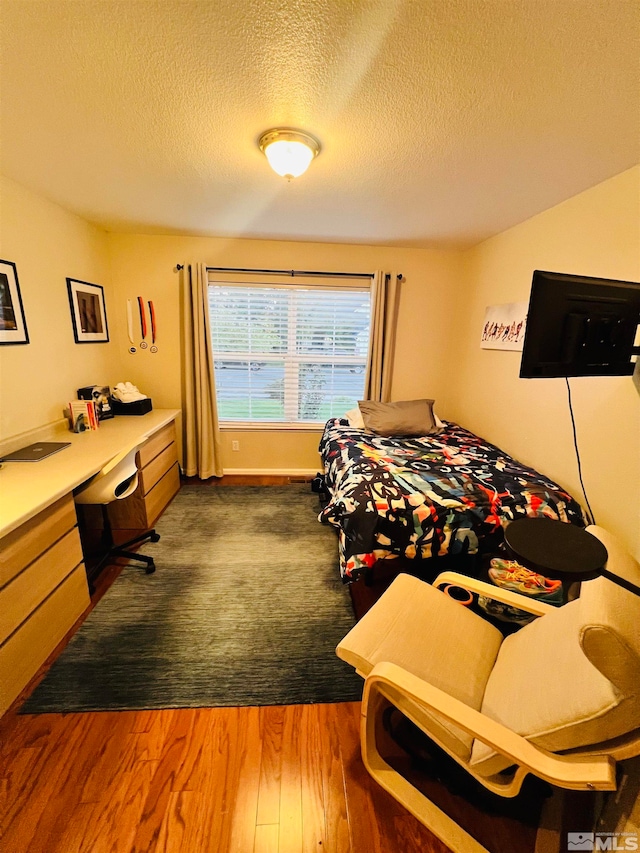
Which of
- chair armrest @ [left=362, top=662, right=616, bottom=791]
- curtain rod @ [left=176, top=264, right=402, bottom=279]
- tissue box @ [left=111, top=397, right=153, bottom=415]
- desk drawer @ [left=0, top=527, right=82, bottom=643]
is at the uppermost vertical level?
curtain rod @ [left=176, top=264, right=402, bottom=279]

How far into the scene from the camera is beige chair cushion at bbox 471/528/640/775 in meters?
0.73

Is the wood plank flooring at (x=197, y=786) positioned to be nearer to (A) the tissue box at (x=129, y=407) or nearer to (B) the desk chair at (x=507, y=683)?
(B) the desk chair at (x=507, y=683)

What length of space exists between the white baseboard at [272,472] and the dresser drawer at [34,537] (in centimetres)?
203

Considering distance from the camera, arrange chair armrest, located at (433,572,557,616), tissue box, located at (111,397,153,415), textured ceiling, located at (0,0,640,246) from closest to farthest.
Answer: textured ceiling, located at (0,0,640,246), chair armrest, located at (433,572,557,616), tissue box, located at (111,397,153,415)

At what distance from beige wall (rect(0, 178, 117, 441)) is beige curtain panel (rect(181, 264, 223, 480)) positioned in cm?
79

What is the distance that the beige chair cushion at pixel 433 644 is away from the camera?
1.12 meters

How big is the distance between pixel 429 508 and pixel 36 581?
1.94 m

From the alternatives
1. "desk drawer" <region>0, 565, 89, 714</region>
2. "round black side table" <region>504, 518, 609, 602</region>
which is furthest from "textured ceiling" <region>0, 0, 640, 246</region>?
"desk drawer" <region>0, 565, 89, 714</region>

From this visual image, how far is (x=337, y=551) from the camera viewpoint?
2504mm

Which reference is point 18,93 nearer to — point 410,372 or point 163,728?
point 163,728

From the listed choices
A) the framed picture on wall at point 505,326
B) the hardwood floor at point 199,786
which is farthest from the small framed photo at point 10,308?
the framed picture on wall at point 505,326

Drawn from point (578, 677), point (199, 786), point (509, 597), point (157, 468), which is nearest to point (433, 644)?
point (509, 597)

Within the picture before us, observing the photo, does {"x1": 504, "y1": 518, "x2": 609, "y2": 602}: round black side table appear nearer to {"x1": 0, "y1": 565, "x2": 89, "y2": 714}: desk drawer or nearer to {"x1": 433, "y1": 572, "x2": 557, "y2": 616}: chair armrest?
{"x1": 433, "y1": 572, "x2": 557, "y2": 616}: chair armrest

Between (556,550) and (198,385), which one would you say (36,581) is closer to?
(556,550)
